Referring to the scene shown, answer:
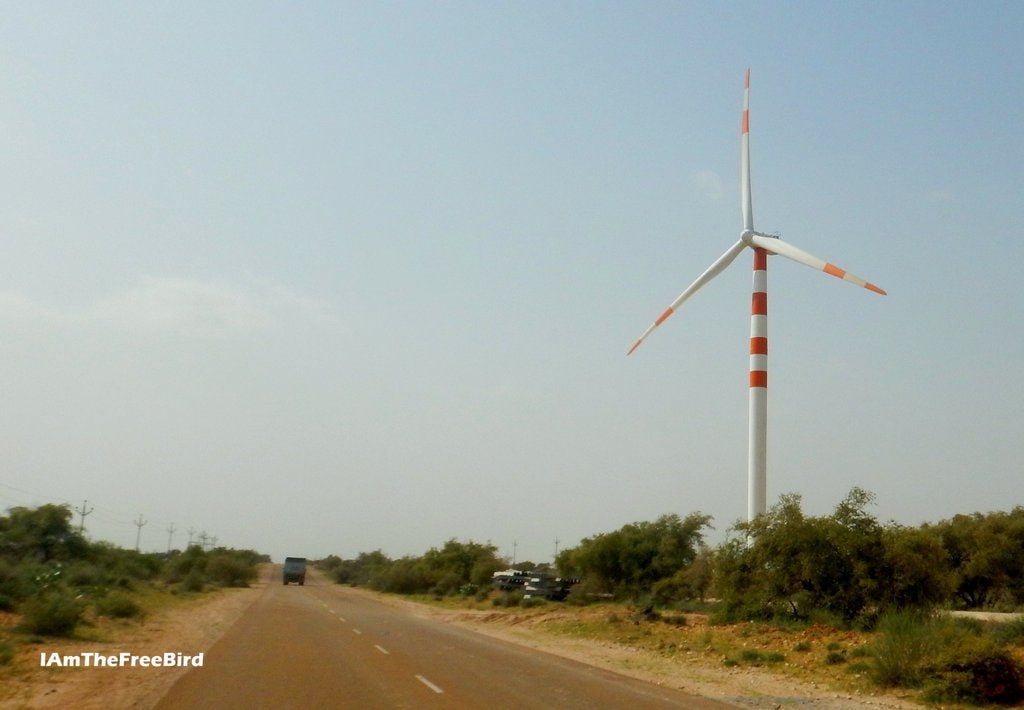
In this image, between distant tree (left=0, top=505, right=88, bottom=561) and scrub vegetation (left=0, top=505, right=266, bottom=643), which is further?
distant tree (left=0, top=505, right=88, bottom=561)

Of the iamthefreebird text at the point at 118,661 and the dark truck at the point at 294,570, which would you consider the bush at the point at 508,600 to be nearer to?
the iamthefreebird text at the point at 118,661

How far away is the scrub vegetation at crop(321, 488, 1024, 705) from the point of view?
65.3 ft

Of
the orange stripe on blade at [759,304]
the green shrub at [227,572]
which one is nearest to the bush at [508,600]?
the orange stripe on blade at [759,304]

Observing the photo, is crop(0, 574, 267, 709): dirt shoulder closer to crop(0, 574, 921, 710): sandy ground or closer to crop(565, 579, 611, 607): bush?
crop(0, 574, 921, 710): sandy ground

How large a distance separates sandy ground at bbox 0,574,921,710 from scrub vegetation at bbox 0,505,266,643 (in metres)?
1.37

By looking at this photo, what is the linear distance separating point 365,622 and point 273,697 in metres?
23.3

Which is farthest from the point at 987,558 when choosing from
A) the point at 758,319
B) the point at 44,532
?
the point at 44,532

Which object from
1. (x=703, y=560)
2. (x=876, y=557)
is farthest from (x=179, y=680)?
(x=703, y=560)

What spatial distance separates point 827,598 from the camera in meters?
31.6

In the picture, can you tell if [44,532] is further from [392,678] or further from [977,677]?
[977,677]

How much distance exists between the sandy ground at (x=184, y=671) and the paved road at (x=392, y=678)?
77cm

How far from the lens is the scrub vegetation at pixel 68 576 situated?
1032 inches

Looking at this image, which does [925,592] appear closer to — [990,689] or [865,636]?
[865,636]

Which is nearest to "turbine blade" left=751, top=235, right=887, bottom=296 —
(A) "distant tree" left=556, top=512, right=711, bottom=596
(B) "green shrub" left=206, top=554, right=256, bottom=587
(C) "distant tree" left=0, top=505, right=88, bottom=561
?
(A) "distant tree" left=556, top=512, right=711, bottom=596
